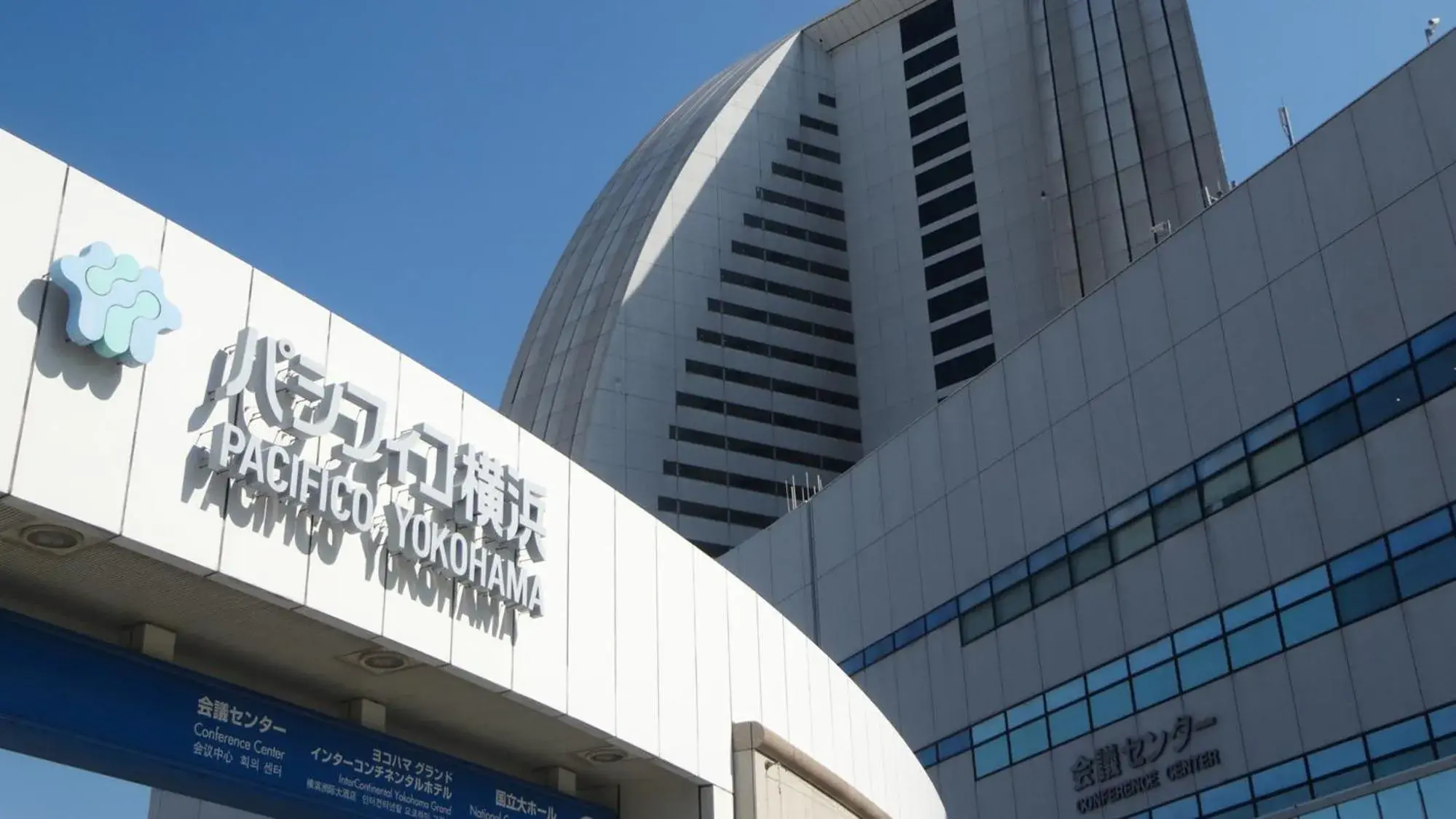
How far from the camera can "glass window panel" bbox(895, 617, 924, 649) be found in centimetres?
4016

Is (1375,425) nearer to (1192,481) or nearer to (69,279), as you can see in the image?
(1192,481)

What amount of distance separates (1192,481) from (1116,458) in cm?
243

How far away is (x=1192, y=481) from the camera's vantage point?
110 feet

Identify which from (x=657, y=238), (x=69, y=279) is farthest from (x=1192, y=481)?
(x=657, y=238)

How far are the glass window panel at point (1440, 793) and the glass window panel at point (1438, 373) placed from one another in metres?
7.59

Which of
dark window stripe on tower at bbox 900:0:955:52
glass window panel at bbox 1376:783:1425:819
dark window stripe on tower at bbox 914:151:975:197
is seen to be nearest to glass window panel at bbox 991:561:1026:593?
glass window panel at bbox 1376:783:1425:819

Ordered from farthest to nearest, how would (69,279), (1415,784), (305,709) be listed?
(1415,784)
(305,709)
(69,279)

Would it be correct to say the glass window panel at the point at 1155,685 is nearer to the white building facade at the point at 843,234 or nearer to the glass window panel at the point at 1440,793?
the glass window panel at the point at 1440,793

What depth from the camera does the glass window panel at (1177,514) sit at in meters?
33.3

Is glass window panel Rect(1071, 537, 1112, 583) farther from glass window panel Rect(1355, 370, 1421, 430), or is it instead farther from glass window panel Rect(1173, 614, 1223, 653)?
glass window panel Rect(1355, 370, 1421, 430)

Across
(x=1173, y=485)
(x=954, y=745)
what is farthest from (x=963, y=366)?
(x=1173, y=485)

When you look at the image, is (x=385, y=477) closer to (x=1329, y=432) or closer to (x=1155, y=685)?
(x=1329, y=432)

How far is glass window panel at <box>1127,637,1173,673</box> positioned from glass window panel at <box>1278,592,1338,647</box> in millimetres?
3075

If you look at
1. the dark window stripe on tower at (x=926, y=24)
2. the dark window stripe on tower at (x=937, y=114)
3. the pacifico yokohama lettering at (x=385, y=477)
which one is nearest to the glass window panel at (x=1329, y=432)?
the pacifico yokohama lettering at (x=385, y=477)
